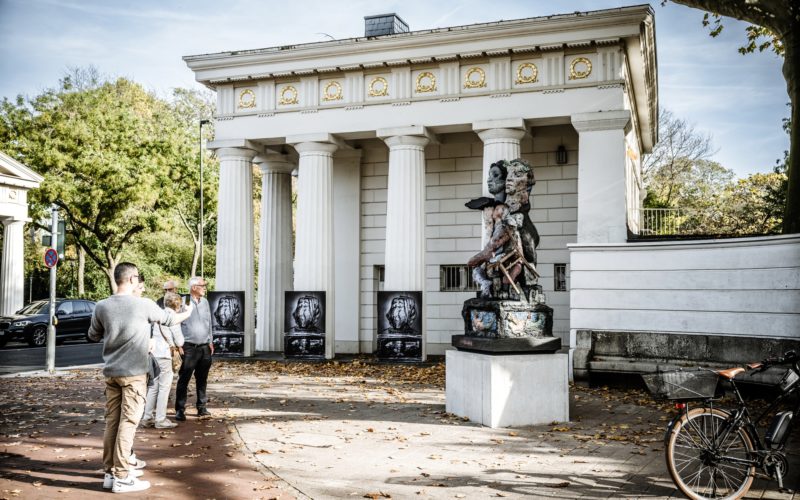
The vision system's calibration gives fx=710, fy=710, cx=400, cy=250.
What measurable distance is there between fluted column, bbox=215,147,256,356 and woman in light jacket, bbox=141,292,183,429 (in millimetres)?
11569

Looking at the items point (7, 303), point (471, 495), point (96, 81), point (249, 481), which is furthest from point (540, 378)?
point (96, 81)

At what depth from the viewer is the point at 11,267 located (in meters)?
28.5

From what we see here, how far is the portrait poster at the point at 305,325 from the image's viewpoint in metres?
19.8

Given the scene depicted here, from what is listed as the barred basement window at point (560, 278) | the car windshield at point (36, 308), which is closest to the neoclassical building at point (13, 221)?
the car windshield at point (36, 308)

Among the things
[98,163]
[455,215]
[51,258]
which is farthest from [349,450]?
[98,163]

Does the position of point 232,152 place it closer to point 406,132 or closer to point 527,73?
point 406,132

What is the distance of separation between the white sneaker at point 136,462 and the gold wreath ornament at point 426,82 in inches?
574

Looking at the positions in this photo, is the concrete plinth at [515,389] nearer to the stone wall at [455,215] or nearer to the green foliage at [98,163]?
the stone wall at [455,215]

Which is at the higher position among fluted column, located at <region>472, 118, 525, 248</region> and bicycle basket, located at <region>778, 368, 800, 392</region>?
fluted column, located at <region>472, 118, 525, 248</region>

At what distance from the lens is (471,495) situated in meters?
6.18

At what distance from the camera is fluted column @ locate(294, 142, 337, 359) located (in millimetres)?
20359

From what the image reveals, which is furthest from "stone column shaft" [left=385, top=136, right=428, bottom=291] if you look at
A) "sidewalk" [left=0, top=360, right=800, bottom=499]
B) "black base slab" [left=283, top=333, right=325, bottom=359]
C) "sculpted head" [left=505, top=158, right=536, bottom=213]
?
"sculpted head" [left=505, top=158, right=536, bottom=213]

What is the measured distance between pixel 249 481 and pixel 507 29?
583 inches

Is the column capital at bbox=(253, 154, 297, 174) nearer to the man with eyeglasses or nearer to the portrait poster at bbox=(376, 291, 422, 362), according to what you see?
the portrait poster at bbox=(376, 291, 422, 362)
